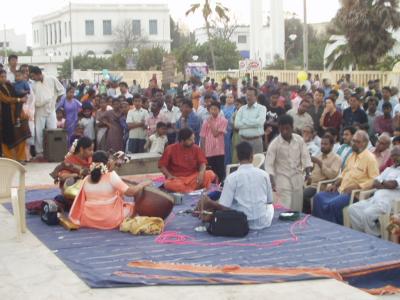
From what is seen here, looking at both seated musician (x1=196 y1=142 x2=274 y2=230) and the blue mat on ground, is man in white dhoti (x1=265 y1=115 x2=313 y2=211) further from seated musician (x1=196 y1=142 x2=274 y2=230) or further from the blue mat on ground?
seated musician (x1=196 y1=142 x2=274 y2=230)

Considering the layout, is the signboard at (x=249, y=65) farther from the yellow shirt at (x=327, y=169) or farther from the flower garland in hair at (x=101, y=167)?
the flower garland in hair at (x=101, y=167)

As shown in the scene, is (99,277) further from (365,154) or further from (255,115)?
(255,115)

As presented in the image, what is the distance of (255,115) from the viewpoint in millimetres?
11812

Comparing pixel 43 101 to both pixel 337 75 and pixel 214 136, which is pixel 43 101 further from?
pixel 337 75

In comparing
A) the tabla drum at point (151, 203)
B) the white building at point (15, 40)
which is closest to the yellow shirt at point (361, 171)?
the tabla drum at point (151, 203)

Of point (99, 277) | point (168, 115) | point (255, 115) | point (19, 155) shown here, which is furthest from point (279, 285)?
point (19, 155)

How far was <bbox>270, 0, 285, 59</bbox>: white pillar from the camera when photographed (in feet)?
173

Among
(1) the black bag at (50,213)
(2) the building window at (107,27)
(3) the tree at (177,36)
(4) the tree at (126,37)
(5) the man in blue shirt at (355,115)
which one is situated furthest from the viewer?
(3) the tree at (177,36)

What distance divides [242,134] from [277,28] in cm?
4236

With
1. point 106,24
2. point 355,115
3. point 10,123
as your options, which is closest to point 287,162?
point 355,115

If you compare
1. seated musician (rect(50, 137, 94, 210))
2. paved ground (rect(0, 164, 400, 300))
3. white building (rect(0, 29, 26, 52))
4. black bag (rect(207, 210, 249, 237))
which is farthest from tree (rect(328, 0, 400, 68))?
white building (rect(0, 29, 26, 52))

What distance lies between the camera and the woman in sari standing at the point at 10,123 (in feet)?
42.0

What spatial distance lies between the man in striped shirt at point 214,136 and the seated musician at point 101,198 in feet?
11.0

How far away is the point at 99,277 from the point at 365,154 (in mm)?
4166
